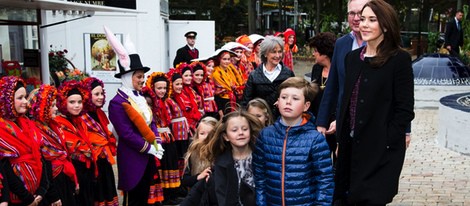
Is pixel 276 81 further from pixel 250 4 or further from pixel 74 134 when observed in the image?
pixel 250 4

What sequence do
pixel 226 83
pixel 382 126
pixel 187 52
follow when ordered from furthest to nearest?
pixel 187 52 < pixel 226 83 < pixel 382 126

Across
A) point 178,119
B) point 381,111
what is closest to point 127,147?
point 178,119

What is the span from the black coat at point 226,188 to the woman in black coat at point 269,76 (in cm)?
195

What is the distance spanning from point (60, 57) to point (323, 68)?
582cm

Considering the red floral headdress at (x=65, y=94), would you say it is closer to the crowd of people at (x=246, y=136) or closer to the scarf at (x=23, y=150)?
the crowd of people at (x=246, y=136)

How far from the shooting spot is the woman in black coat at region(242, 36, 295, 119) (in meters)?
5.75

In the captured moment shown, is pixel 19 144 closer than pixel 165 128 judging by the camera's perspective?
Yes

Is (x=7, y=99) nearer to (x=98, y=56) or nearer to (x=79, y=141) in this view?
(x=79, y=141)

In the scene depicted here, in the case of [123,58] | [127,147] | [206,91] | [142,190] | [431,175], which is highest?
[123,58]

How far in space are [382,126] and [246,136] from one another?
0.96 m

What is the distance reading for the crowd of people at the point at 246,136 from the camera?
10.8 ft

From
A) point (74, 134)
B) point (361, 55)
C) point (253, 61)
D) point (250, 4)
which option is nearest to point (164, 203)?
point (74, 134)

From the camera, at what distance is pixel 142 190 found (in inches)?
216

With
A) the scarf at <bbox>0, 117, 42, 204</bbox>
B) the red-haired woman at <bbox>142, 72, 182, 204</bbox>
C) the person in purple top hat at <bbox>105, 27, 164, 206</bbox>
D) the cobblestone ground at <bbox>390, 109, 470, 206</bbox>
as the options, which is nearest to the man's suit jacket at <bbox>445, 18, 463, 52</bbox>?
the cobblestone ground at <bbox>390, 109, 470, 206</bbox>
